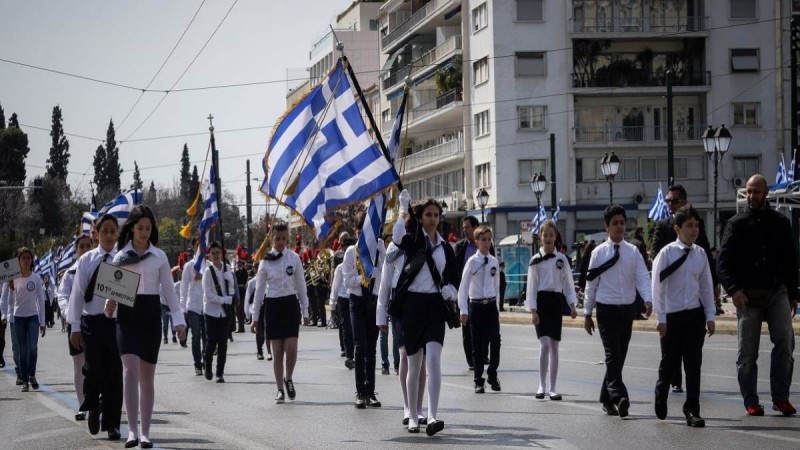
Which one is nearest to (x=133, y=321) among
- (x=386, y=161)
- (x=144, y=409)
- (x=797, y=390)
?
(x=144, y=409)

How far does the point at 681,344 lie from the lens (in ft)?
37.0

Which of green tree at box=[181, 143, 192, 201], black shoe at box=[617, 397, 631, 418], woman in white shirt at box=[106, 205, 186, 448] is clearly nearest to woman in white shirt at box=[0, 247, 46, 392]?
woman in white shirt at box=[106, 205, 186, 448]

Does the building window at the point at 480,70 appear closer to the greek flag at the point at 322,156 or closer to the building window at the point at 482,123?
the building window at the point at 482,123

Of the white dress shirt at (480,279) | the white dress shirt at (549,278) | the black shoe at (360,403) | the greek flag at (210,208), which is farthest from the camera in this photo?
the greek flag at (210,208)

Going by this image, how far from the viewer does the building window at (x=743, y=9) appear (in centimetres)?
6712

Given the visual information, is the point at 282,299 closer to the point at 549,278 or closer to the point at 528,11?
the point at 549,278

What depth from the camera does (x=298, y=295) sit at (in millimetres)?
14992

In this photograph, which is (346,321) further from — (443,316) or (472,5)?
(472,5)

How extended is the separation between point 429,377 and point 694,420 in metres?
2.26

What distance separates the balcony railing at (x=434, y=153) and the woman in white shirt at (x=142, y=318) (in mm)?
57901

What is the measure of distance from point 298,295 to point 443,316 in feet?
13.9

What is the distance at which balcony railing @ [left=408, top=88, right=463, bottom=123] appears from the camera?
2815 inches

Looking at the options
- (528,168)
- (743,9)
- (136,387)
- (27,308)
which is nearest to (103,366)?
(136,387)

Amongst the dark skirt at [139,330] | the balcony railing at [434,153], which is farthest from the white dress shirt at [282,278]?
the balcony railing at [434,153]
